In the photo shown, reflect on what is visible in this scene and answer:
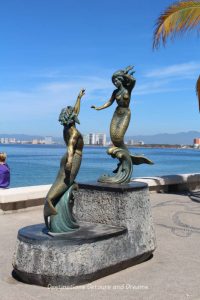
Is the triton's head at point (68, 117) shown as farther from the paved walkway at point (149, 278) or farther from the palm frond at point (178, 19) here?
the palm frond at point (178, 19)

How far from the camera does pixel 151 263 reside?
6.12 m

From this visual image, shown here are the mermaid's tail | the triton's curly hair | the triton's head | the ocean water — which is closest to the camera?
the mermaid's tail

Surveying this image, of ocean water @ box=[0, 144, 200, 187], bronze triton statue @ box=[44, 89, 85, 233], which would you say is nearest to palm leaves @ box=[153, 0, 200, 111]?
ocean water @ box=[0, 144, 200, 187]

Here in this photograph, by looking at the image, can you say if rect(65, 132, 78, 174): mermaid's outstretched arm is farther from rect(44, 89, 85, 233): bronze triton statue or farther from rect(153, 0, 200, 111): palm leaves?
rect(153, 0, 200, 111): palm leaves

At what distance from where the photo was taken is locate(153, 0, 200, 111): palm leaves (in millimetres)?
11375

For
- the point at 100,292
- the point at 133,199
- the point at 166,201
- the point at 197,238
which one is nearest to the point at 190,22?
the point at 166,201

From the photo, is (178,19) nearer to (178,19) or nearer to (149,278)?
(178,19)

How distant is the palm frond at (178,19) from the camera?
11375 millimetres

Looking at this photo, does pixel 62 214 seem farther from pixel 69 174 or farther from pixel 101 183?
pixel 101 183

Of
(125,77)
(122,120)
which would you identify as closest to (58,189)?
(122,120)

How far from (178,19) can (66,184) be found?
7482mm

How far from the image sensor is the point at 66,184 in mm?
5637

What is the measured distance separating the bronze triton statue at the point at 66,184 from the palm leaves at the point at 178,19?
6612mm

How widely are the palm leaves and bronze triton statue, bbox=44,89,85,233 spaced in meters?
6.61
